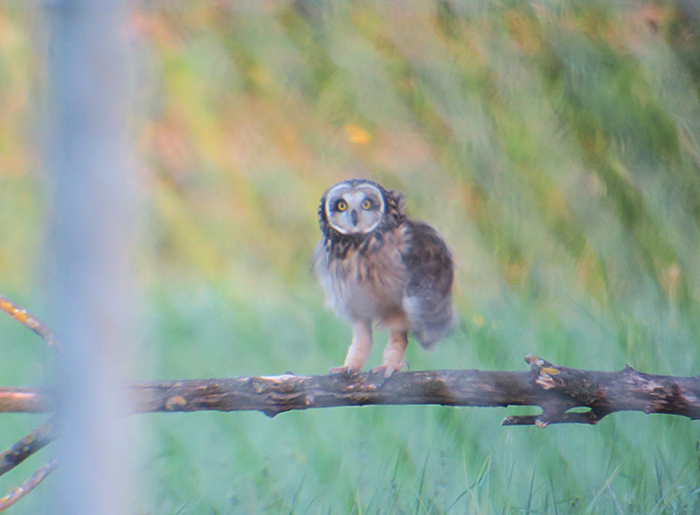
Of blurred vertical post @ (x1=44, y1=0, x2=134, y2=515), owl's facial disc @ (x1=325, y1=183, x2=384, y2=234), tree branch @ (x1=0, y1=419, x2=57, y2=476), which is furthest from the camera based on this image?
owl's facial disc @ (x1=325, y1=183, x2=384, y2=234)

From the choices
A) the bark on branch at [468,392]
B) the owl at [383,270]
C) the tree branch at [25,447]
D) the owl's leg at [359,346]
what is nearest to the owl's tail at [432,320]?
the owl at [383,270]

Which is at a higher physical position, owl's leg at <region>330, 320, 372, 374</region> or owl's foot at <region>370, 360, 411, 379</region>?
owl's leg at <region>330, 320, 372, 374</region>

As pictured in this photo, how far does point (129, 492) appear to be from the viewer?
16.8 inches

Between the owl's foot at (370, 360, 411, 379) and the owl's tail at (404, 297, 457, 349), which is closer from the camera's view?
the owl's foot at (370, 360, 411, 379)

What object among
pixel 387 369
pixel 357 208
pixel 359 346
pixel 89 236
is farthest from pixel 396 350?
pixel 89 236

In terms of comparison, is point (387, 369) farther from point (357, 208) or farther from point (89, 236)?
point (89, 236)

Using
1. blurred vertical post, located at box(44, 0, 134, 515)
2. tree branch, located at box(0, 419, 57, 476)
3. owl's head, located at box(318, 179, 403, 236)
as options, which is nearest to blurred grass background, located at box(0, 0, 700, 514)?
owl's head, located at box(318, 179, 403, 236)

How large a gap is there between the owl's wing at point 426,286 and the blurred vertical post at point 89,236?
3.07 ft

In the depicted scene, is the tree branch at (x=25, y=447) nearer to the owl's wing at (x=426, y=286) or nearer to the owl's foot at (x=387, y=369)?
the owl's foot at (x=387, y=369)

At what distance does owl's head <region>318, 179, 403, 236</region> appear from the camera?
1256 mm

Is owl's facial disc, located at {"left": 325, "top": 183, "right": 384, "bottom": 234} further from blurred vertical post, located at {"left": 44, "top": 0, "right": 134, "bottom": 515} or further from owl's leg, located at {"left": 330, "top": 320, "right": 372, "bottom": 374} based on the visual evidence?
blurred vertical post, located at {"left": 44, "top": 0, "right": 134, "bottom": 515}

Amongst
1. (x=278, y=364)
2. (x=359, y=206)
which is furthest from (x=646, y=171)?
(x=278, y=364)

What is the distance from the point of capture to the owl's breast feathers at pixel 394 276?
132cm

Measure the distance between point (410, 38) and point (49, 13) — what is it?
2.10 ft
